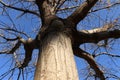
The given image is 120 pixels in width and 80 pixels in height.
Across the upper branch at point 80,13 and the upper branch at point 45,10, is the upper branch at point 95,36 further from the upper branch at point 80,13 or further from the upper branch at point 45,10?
the upper branch at point 45,10

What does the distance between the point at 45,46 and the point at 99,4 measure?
6.94 ft

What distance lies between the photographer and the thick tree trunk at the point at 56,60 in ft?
7.03

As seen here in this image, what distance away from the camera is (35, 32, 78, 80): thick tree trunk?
214 centimetres

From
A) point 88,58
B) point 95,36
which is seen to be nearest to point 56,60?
point 95,36

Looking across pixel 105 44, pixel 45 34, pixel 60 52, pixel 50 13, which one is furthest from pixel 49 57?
pixel 105 44


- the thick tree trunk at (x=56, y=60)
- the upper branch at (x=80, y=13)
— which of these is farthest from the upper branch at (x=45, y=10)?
the thick tree trunk at (x=56, y=60)

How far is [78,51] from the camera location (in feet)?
10.1

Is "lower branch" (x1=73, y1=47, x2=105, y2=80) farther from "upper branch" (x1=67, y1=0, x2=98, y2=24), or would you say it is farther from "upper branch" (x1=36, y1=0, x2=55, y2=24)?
"upper branch" (x1=36, y1=0, x2=55, y2=24)

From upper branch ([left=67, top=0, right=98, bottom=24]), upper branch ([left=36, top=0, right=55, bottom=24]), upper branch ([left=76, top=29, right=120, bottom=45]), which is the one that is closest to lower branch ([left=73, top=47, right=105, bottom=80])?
upper branch ([left=76, top=29, right=120, bottom=45])

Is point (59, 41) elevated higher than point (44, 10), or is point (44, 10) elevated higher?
point (44, 10)

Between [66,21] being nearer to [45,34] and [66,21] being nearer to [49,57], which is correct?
[45,34]

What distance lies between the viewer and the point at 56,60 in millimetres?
2264

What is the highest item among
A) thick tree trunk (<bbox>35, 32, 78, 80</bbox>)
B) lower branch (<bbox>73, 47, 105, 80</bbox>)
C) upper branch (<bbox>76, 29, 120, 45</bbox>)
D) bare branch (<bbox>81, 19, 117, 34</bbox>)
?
bare branch (<bbox>81, 19, 117, 34</bbox>)

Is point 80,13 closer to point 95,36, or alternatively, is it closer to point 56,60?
point 95,36
